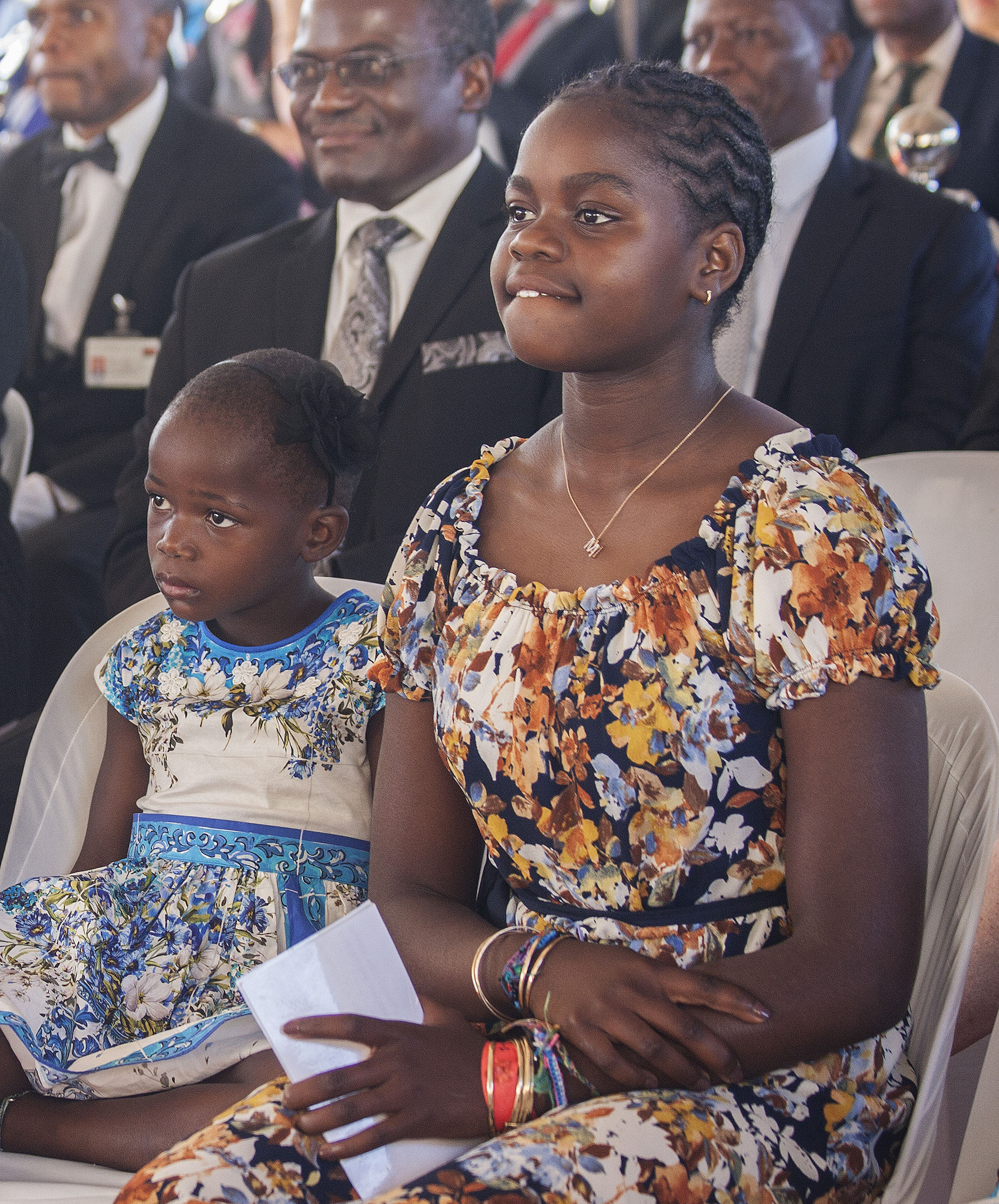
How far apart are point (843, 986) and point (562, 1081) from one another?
241 mm

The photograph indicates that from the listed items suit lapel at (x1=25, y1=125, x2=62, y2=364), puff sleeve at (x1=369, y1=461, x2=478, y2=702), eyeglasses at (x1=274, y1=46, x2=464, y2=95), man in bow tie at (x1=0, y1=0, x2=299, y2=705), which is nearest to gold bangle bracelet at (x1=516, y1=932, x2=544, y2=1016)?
puff sleeve at (x1=369, y1=461, x2=478, y2=702)

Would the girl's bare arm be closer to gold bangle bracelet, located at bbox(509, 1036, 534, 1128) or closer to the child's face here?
the child's face

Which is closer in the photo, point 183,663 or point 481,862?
point 481,862

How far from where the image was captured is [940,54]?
3922 mm

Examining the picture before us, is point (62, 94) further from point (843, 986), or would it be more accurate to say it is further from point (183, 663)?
point (843, 986)

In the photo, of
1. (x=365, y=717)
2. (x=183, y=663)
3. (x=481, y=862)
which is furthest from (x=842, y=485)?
(x=183, y=663)

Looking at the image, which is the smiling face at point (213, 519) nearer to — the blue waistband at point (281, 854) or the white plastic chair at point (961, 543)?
the blue waistband at point (281, 854)

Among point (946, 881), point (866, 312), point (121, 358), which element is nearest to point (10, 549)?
point (121, 358)

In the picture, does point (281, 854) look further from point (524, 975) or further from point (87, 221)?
point (87, 221)

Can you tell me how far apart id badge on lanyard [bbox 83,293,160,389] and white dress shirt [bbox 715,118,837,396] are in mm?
1751

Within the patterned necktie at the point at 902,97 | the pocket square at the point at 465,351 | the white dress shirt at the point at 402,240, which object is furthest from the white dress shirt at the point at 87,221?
the patterned necktie at the point at 902,97

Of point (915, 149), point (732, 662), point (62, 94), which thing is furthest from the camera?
point (62, 94)

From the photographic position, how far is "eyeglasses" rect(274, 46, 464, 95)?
2.96 metres

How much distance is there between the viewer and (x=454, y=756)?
4.31 feet
